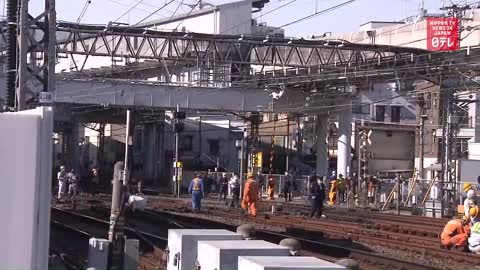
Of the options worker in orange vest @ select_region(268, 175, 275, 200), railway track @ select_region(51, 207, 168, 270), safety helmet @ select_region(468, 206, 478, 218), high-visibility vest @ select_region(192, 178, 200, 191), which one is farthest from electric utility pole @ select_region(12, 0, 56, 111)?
worker in orange vest @ select_region(268, 175, 275, 200)

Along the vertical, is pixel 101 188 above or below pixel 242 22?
below

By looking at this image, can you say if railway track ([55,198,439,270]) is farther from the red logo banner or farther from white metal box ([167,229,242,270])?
the red logo banner

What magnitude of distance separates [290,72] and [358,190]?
352 inches

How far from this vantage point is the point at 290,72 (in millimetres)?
50750

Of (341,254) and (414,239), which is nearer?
(341,254)

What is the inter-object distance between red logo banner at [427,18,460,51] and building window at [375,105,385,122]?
95.0ft

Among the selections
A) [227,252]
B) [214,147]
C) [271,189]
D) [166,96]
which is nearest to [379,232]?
[227,252]

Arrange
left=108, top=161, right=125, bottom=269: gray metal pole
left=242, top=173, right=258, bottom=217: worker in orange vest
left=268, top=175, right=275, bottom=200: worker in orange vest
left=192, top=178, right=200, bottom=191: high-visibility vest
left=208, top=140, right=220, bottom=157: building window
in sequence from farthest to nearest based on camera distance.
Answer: left=208, top=140, right=220, bottom=157: building window < left=268, top=175, right=275, bottom=200: worker in orange vest < left=192, top=178, right=200, bottom=191: high-visibility vest < left=242, top=173, right=258, bottom=217: worker in orange vest < left=108, top=161, right=125, bottom=269: gray metal pole

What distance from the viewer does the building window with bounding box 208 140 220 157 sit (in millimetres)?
73375

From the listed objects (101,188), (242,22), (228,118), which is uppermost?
(242,22)

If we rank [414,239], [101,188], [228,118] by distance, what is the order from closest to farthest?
[414,239], [101,188], [228,118]

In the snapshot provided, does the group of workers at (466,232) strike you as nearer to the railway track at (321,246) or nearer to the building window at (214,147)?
the railway track at (321,246)

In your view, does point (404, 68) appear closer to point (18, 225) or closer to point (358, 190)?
point (358, 190)

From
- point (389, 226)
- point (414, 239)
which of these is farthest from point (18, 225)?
point (389, 226)
